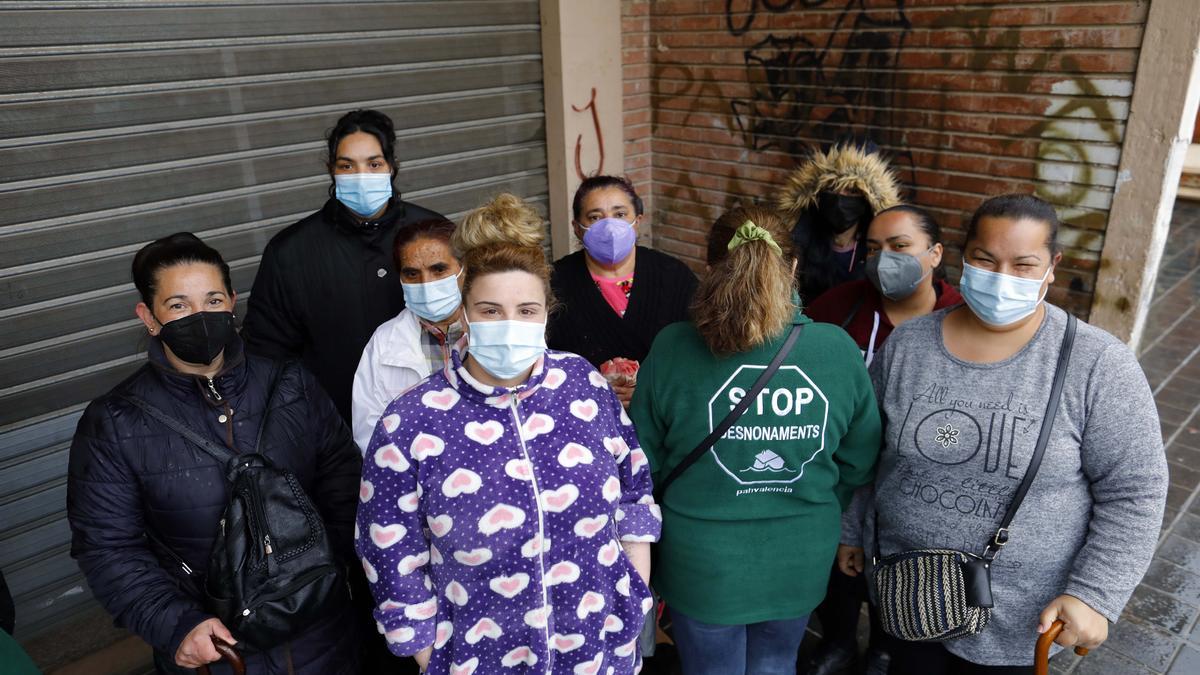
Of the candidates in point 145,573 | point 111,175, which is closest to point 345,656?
point 145,573

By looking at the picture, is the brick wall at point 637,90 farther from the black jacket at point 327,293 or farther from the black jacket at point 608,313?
the black jacket at point 327,293

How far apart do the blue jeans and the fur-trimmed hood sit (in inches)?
84.0

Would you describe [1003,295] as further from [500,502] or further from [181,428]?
[181,428]

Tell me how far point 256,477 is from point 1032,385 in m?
2.16

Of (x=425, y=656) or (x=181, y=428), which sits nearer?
(x=425, y=656)

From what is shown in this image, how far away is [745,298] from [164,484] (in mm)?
1688

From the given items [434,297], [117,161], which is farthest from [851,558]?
[117,161]

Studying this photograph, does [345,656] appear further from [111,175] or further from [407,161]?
[407,161]

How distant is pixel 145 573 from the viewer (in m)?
2.25

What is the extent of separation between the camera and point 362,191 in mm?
3309

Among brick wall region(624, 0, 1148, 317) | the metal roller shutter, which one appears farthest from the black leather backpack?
brick wall region(624, 0, 1148, 317)

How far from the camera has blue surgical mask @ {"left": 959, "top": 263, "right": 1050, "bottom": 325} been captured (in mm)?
2246

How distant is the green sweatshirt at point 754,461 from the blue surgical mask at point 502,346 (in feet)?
1.45

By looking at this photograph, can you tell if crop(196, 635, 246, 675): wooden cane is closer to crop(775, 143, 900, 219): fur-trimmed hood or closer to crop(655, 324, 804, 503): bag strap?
crop(655, 324, 804, 503): bag strap
